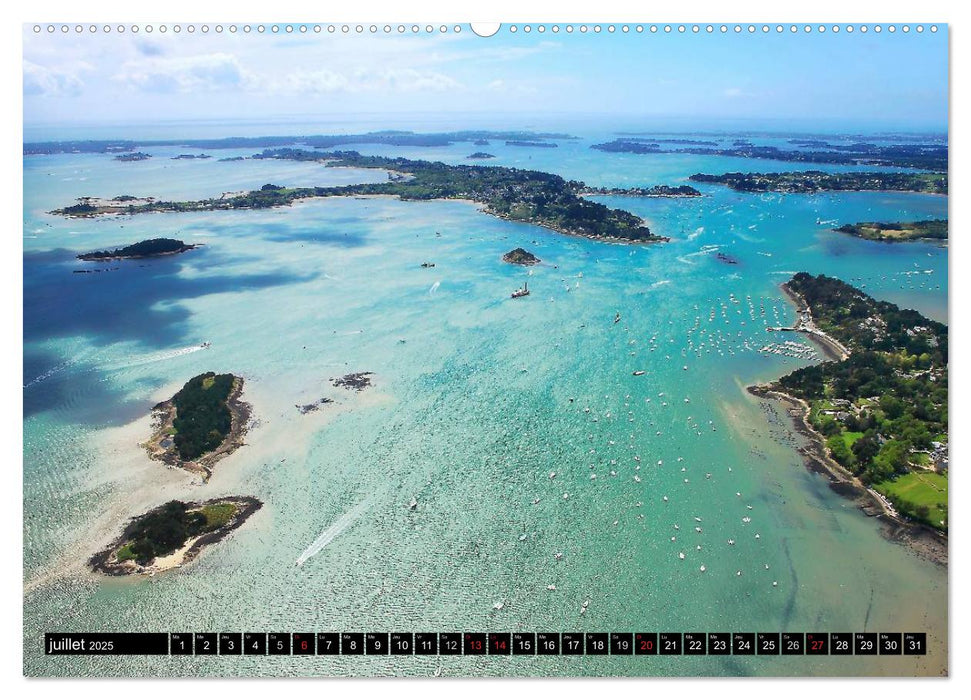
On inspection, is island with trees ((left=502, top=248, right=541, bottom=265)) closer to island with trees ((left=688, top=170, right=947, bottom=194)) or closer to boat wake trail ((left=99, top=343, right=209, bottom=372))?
boat wake trail ((left=99, top=343, right=209, bottom=372))

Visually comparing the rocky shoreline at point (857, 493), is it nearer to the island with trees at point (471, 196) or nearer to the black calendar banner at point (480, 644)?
the black calendar banner at point (480, 644)

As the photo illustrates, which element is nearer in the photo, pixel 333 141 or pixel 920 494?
pixel 920 494

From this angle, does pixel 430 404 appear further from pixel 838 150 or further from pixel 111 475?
pixel 838 150

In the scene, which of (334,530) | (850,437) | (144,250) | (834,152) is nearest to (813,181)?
(834,152)

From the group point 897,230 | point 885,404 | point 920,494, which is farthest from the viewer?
point 897,230

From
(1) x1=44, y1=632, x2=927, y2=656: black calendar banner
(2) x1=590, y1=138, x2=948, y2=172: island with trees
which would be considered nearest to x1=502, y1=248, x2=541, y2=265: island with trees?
(2) x1=590, y1=138, x2=948, y2=172: island with trees

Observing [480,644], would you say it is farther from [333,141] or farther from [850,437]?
[333,141]
